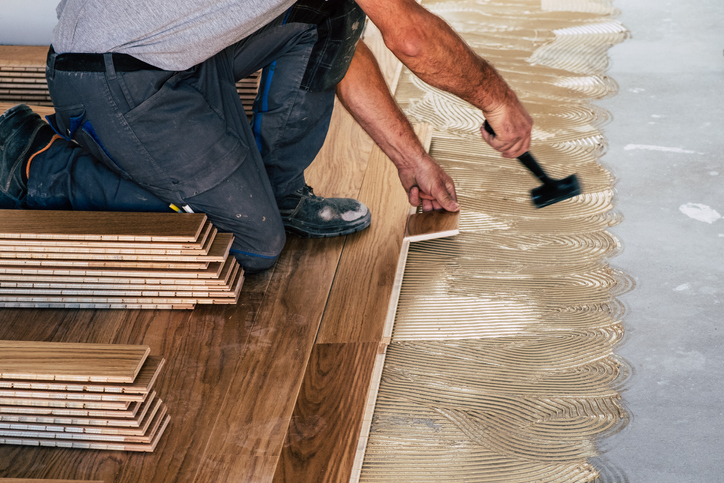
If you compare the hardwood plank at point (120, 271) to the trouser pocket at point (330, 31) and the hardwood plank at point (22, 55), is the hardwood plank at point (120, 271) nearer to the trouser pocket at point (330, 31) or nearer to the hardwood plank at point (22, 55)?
the trouser pocket at point (330, 31)

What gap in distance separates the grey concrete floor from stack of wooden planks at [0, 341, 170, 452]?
1.06 metres

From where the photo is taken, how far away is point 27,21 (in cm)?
294

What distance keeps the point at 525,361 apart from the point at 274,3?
3.71ft

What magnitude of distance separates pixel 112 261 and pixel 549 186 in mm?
1387

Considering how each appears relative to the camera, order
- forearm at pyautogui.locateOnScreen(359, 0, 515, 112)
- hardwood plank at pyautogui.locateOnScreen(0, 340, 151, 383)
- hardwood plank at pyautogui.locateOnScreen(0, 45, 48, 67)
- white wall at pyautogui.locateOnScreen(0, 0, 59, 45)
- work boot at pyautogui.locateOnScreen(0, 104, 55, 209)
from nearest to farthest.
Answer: hardwood plank at pyautogui.locateOnScreen(0, 340, 151, 383) → forearm at pyautogui.locateOnScreen(359, 0, 515, 112) → work boot at pyautogui.locateOnScreen(0, 104, 55, 209) → hardwood plank at pyautogui.locateOnScreen(0, 45, 48, 67) → white wall at pyautogui.locateOnScreen(0, 0, 59, 45)

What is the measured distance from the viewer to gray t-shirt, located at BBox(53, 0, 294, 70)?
61.2 inches

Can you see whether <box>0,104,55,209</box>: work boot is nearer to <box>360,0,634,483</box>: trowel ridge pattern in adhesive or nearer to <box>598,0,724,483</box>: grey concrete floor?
<box>360,0,634,483</box>: trowel ridge pattern in adhesive

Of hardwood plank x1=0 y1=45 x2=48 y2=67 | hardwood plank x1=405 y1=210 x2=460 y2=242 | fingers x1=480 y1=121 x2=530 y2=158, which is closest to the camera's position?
fingers x1=480 y1=121 x2=530 y2=158

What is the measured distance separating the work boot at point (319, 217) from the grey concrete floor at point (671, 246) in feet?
2.89

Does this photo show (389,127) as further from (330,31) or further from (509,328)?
(509,328)

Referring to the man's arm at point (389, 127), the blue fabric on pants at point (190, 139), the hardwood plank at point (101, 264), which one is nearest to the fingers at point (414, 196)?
the man's arm at point (389, 127)

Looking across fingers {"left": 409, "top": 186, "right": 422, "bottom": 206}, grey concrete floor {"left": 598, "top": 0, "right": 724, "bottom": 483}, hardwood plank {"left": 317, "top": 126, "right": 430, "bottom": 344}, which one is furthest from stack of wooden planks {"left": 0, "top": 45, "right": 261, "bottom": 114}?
grey concrete floor {"left": 598, "top": 0, "right": 724, "bottom": 483}

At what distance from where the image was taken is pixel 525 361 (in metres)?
1.69

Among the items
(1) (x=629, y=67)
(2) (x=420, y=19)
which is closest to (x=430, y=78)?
(2) (x=420, y=19)
